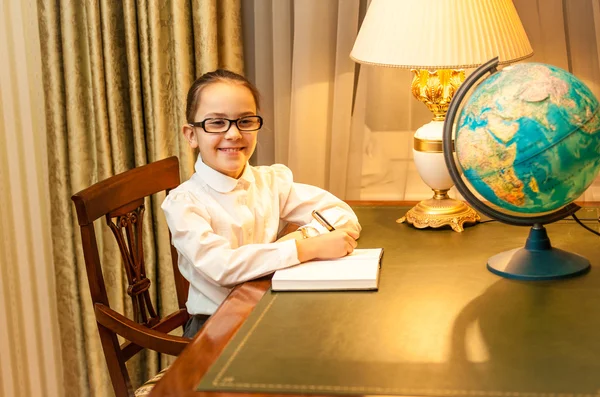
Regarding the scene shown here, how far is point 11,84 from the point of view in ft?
8.65

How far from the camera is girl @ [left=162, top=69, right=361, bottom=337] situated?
177 cm

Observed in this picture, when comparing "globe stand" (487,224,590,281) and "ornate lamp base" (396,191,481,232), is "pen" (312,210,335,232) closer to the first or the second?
"ornate lamp base" (396,191,481,232)

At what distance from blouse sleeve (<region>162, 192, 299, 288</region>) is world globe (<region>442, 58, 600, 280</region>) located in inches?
16.9

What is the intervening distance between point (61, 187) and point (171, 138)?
0.38 metres

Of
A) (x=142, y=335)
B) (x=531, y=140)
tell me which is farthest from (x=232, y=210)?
(x=531, y=140)

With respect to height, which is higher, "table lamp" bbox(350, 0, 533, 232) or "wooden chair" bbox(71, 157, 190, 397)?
"table lamp" bbox(350, 0, 533, 232)

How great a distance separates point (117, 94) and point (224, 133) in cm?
79

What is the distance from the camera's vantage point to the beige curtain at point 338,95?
2.51m

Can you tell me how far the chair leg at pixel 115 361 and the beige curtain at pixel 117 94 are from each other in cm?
84

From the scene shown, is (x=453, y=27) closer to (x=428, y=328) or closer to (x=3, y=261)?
(x=428, y=328)

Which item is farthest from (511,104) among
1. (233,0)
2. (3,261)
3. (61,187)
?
(3,261)

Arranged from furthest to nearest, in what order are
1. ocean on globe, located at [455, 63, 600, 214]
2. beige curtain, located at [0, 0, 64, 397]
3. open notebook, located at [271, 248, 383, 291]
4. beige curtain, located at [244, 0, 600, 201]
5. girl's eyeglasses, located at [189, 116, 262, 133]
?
beige curtain, located at [0, 0, 64, 397], beige curtain, located at [244, 0, 600, 201], girl's eyeglasses, located at [189, 116, 262, 133], open notebook, located at [271, 248, 383, 291], ocean on globe, located at [455, 63, 600, 214]

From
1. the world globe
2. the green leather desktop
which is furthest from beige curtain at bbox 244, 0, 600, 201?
the world globe

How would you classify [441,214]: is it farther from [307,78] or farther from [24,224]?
[24,224]
